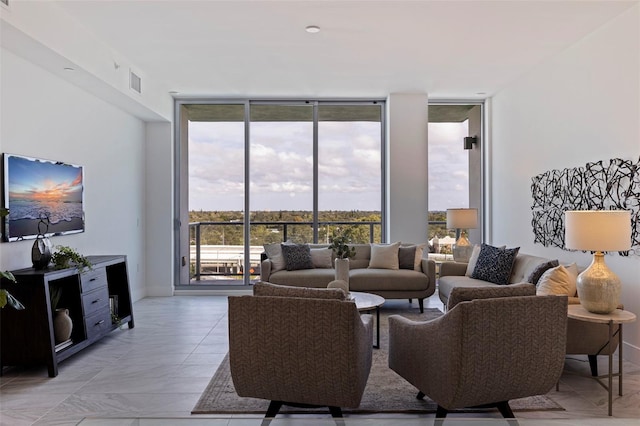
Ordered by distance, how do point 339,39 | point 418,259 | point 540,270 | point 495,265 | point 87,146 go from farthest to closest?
point 418,259 < point 87,146 < point 495,265 < point 339,39 < point 540,270

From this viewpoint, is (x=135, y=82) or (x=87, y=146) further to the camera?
(x=135, y=82)

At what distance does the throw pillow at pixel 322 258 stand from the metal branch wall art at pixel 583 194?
2477 millimetres

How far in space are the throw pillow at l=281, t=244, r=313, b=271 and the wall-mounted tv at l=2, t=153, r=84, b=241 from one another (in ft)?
7.59

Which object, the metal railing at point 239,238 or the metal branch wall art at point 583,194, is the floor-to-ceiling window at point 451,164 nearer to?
the metal railing at point 239,238

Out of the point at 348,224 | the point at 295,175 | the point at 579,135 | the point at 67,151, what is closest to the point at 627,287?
the point at 579,135

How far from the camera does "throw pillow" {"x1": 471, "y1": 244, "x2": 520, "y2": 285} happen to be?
457cm

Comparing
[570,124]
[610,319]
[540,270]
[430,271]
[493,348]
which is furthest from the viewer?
[430,271]

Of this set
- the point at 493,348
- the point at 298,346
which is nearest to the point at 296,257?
the point at 298,346

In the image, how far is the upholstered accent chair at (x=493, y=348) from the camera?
2191mm

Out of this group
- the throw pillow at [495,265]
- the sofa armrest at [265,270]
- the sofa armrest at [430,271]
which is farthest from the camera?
the sofa armrest at [265,270]

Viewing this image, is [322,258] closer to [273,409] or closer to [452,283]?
[452,283]

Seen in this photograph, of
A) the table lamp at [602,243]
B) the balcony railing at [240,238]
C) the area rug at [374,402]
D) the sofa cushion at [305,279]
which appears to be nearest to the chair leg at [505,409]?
the area rug at [374,402]

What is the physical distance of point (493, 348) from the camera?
7.27 ft

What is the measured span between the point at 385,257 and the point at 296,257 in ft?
3.72
